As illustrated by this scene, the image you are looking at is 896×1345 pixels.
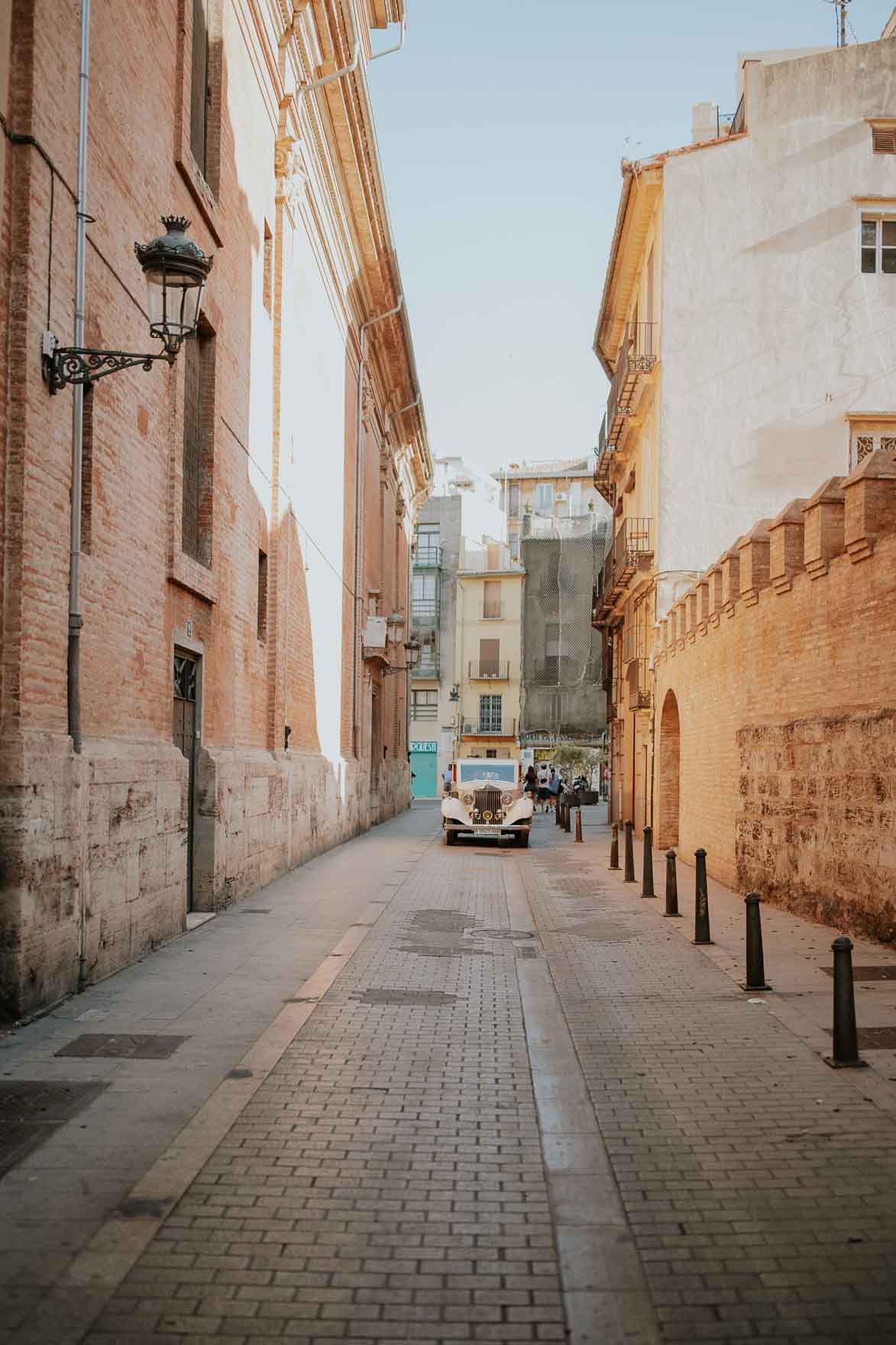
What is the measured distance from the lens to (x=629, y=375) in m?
25.8

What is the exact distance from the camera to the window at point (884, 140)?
24.0 meters

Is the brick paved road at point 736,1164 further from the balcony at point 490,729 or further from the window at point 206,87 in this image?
the balcony at point 490,729

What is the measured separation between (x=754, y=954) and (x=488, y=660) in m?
56.2

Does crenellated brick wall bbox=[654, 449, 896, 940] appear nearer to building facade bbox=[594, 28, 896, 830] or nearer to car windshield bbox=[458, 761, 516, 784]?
building facade bbox=[594, 28, 896, 830]

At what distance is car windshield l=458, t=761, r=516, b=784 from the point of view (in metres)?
25.9

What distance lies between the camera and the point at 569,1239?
4312mm

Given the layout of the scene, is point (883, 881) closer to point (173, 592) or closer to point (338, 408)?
point (173, 592)

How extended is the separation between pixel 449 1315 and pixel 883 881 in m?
7.20

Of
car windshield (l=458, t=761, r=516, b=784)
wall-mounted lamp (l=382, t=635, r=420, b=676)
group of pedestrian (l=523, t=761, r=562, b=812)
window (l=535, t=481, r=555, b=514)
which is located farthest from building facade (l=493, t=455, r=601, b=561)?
car windshield (l=458, t=761, r=516, b=784)

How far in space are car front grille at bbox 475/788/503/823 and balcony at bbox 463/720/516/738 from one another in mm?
38476

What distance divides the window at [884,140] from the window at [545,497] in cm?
5169

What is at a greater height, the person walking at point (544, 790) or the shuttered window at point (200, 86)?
the shuttered window at point (200, 86)

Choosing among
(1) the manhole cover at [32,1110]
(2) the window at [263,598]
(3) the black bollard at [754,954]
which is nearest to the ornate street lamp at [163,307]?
(1) the manhole cover at [32,1110]

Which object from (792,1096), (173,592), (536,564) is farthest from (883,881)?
(536,564)
